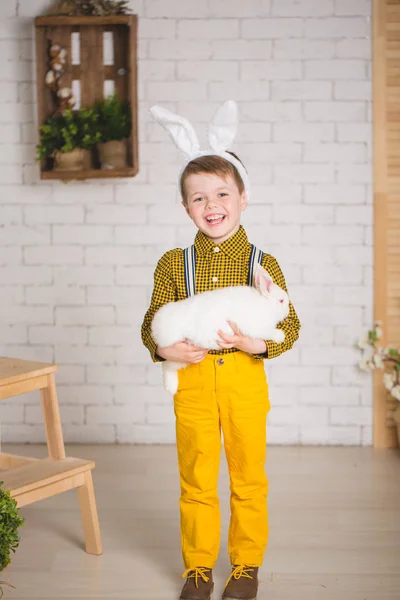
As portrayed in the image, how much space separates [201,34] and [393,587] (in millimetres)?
2329

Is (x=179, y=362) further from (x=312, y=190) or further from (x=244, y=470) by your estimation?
(x=312, y=190)

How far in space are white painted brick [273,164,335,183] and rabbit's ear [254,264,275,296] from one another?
1.51 metres

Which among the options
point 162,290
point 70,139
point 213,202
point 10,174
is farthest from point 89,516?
point 10,174

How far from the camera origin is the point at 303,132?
3.25 metres

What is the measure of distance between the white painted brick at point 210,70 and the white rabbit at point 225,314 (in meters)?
1.63

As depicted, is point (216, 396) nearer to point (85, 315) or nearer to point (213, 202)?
point (213, 202)

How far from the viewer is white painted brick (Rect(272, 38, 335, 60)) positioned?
320cm

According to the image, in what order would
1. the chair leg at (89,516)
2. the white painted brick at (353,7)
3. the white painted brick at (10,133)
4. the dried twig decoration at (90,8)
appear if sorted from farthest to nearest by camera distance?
the white painted brick at (10,133), the white painted brick at (353,7), the dried twig decoration at (90,8), the chair leg at (89,516)

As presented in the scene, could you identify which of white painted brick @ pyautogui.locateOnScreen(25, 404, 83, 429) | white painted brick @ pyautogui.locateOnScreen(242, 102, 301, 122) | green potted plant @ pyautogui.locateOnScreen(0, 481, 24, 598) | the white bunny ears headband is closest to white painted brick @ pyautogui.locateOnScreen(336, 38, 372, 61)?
white painted brick @ pyautogui.locateOnScreen(242, 102, 301, 122)

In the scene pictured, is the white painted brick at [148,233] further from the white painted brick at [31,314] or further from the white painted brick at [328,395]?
the white painted brick at [328,395]

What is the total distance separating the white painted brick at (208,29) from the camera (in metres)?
3.20

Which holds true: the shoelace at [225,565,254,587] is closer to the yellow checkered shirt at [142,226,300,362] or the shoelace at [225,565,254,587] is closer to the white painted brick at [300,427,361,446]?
the yellow checkered shirt at [142,226,300,362]

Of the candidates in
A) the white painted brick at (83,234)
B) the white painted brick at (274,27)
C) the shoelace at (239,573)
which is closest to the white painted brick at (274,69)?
the white painted brick at (274,27)

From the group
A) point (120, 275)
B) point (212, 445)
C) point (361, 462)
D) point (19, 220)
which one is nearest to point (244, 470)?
point (212, 445)
